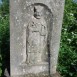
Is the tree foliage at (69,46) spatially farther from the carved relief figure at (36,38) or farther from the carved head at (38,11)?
the carved head at (38,11)

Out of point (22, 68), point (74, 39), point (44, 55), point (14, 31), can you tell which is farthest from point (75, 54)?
point (14, 31)

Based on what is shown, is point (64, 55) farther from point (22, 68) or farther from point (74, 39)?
point (22, 68)

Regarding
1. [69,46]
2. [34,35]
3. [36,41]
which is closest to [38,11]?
[34,35]

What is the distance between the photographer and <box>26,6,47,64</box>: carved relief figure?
4.11m

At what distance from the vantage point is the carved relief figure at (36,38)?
4113 millimetres

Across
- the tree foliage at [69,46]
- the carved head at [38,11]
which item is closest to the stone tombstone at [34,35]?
the carved head at [38,11]

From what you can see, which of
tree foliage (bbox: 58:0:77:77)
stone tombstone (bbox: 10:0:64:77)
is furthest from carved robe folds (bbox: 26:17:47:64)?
tree foliage (bbox: 58:0:77:77)

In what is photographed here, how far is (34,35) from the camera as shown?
422 cm

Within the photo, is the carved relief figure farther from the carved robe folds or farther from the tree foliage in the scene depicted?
the tree foliage

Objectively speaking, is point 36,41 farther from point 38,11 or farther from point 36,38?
point 38,11

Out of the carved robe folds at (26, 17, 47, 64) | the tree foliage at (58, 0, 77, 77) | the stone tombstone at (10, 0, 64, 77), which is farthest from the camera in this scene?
the tree foliage at (58, 0, 77, 77)

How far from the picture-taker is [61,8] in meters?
4.13

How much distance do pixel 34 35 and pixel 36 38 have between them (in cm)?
6

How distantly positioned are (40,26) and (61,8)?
1.52 ft
